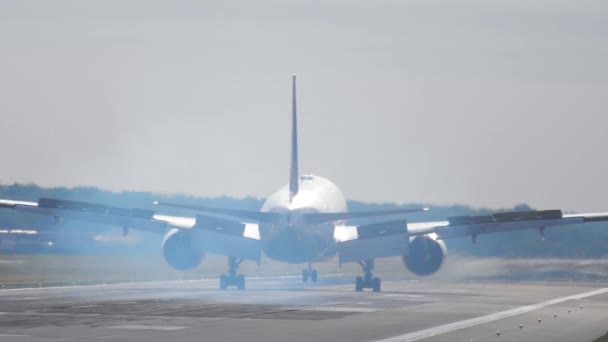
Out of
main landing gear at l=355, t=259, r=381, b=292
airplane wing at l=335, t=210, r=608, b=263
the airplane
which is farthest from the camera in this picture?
main landing gear at l=355, t=259, r=381, b=292

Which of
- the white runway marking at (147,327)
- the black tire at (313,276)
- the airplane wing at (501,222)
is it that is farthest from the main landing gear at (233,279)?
the white runway marking at (147,327)

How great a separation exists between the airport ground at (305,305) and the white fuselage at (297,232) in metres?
2.13

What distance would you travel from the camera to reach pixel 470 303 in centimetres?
5606

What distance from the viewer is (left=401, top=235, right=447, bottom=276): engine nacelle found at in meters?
70.3

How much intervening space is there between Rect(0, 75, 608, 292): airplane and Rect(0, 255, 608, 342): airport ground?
2.13 metres

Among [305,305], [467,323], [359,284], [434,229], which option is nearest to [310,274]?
[359,284]

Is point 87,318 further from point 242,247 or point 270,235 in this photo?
point 242,247

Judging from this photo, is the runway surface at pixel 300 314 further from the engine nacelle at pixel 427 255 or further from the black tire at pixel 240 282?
the engine nacelle at pixel 427 255

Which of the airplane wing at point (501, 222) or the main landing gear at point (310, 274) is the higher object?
the airplane wing at point (501, 222)

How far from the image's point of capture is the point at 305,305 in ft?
175

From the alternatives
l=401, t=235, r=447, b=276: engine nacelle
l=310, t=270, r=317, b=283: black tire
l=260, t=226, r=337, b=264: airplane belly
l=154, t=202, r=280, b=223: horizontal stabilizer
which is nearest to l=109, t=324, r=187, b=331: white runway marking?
l=154, t=202, r=280, b=223: horizontal stabilizer

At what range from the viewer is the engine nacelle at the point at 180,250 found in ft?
230

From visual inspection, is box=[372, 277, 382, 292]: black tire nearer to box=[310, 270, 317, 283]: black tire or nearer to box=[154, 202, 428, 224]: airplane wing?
box=[154, 202, 428, 224]: airplane wing

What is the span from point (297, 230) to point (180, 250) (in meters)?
9.44
